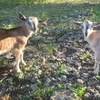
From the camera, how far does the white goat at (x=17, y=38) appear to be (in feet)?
25.0

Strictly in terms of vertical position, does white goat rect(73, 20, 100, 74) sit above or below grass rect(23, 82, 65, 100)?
above

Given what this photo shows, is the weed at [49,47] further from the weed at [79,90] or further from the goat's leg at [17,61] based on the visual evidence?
the weed at [79,90]

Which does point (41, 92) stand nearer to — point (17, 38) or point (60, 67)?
point (60, 67)

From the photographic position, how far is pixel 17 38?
7.77m

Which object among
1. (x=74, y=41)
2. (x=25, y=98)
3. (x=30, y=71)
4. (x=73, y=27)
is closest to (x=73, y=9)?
(x=73, y=27)

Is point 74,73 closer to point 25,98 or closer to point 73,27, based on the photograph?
point 25,98

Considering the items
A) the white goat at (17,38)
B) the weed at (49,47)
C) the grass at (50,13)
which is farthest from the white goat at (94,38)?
the white goat at (17,38)

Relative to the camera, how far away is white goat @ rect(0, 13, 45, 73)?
25.0 ft

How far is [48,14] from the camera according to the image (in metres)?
11.6

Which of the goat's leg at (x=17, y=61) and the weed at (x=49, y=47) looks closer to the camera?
the goat's leg at (x=17, y=61)

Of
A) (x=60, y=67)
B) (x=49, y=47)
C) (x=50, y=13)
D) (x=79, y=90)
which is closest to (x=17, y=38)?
(x=49, y=47)

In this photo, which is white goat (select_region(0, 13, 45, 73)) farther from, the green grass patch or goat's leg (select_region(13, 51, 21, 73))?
the green grass patch

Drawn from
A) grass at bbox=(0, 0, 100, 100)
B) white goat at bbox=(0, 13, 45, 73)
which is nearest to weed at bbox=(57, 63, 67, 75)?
grass at bbox=(0, 0, 100, 100)

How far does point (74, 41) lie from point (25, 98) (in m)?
2.76
